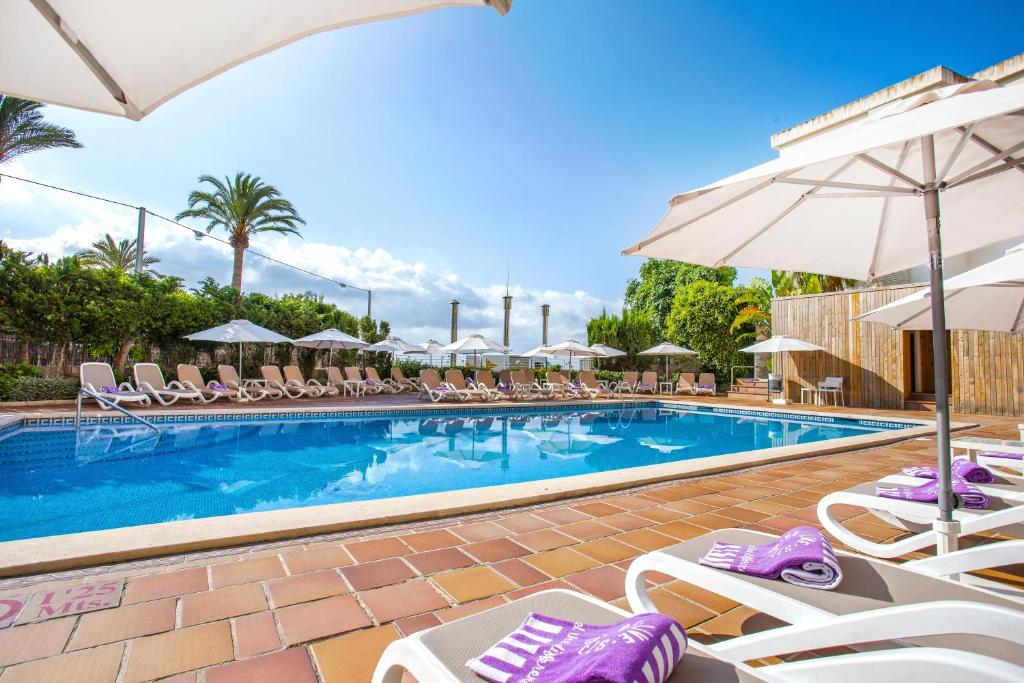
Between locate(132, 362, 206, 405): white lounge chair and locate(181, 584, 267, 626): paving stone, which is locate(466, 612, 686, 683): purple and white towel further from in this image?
locate(132, 362, 206, 405): white lounge chair

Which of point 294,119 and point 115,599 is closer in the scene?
point 115,599

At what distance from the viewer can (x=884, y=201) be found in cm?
282

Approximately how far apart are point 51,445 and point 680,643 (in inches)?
352

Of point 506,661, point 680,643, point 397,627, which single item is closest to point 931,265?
point 680,643

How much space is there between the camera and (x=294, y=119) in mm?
12234

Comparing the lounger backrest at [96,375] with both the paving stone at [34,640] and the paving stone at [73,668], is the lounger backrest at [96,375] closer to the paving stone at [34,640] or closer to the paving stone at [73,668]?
the paving stone at [34,640]

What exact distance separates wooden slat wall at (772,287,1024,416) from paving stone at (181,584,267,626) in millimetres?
14456

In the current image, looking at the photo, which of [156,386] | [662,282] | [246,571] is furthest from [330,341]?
[662,282]

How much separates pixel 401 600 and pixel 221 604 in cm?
68

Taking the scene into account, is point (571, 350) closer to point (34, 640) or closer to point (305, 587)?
point (305, 587)

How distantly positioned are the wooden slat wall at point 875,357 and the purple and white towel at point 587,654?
14.1 m

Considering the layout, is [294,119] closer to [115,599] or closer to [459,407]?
[459,407]

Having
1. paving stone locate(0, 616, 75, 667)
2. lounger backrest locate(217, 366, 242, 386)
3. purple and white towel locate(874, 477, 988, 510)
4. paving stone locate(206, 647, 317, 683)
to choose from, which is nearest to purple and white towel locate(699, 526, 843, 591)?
purple and white towel locate(874, 477, 988, 510)

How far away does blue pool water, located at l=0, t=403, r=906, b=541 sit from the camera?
4.46 meters
